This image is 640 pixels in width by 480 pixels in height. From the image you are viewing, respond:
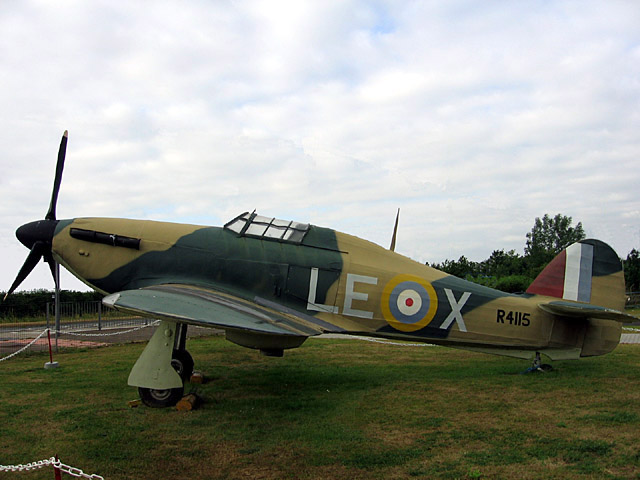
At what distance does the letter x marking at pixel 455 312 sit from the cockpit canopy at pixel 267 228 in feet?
8.26

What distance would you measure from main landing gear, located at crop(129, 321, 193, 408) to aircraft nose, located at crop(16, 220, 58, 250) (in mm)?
3011

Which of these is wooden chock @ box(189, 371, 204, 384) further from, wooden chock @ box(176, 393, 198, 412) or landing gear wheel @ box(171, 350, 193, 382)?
wooden chock @ box(176, 393, 198, 412)

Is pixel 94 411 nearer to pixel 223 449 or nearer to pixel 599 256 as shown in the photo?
pixel 223 449

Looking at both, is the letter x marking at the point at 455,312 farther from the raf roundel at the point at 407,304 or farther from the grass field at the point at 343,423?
the grass field at the point at 343,423

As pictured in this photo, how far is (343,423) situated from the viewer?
5.38m

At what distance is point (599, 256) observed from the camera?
794cm

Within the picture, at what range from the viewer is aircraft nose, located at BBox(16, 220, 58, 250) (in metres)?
7.44

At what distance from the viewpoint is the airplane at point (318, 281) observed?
705 centimetres

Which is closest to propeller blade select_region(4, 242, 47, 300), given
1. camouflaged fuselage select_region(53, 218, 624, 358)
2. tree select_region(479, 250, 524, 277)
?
camouflaged fuselage select_region(53, 218, 624, 358)

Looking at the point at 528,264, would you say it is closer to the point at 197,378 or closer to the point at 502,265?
the point at 502,265

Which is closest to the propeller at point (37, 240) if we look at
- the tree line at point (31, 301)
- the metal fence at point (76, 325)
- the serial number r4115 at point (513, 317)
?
the metal fence at point (76, 325)

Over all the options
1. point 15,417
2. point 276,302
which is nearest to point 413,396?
point 276,302

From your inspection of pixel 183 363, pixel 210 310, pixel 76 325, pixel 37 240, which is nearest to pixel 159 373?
pixel 210 310

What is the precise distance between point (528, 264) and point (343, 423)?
150 feet
